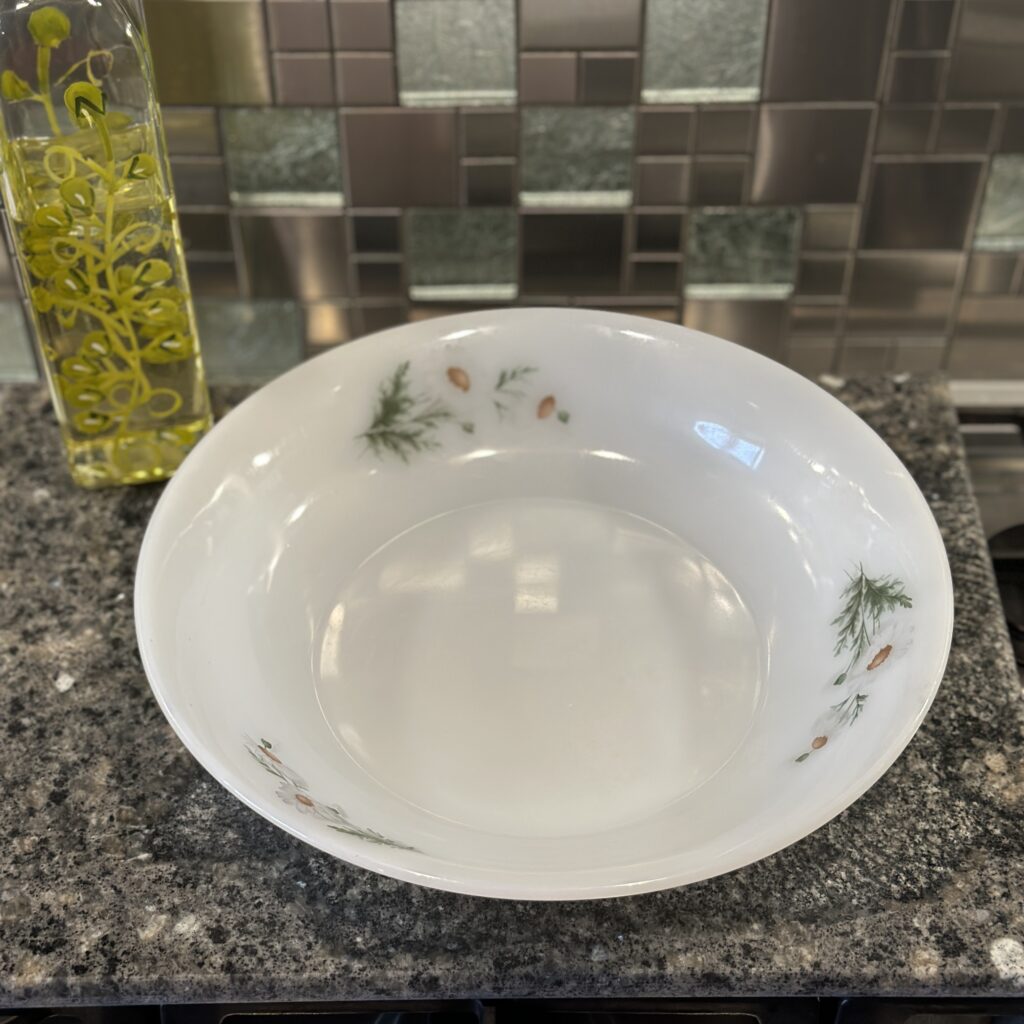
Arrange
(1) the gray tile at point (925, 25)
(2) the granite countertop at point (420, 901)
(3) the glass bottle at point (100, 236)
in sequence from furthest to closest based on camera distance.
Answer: (1) the gray tile at point (925, 25)
(3) the glass bottle at point (100, 236)
(2) the granite countertop at point (420, 901)

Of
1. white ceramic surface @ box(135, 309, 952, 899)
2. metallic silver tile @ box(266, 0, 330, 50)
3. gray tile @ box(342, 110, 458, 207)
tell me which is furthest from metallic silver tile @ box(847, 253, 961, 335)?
metallic silver tile @ box(266, 0, 330, 50)

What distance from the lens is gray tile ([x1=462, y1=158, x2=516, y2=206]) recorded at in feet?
2.97

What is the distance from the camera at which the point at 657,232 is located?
36.7 inches

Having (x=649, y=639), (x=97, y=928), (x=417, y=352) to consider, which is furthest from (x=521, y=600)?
(x=97, y=928)

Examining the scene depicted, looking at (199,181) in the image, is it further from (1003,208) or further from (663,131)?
(1003,208)

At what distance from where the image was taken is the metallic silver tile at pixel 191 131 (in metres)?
0.88

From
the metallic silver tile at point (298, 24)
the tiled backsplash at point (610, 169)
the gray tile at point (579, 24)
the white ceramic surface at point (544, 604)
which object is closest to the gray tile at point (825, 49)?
the tiled backsplash at point (610, 169)

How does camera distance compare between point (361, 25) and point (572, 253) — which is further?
point (572, 253)

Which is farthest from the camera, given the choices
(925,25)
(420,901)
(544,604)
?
(925,25)

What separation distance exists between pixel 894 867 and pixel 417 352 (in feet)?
1.47

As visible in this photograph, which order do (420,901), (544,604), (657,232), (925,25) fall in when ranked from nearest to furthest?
1. (420,901)
2. (544,604)
3. (925,25)
4. (657,232)

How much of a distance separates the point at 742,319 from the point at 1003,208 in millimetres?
218

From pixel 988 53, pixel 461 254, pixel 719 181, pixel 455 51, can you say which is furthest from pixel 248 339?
pixel 988 53

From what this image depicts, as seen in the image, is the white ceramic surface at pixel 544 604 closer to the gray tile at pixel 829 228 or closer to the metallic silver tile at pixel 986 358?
the gray tile at pixel 829 228
